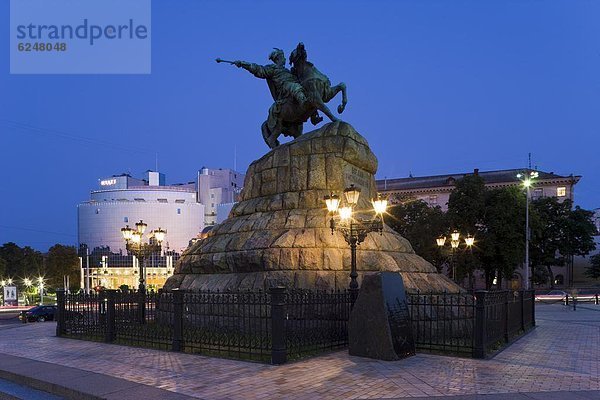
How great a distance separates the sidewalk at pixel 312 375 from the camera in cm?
861

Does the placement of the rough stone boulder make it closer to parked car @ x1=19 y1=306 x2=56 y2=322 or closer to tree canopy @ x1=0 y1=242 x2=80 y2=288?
parked car @ x1=19 y1=306 x2=56 y2=322

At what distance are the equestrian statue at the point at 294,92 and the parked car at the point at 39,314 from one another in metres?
21.2

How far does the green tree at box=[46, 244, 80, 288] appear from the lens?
9206cm

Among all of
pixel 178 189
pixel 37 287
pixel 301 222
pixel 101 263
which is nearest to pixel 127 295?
pixel 301 222

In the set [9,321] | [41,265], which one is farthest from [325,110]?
[41,265]

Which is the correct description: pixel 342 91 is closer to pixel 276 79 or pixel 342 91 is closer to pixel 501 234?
pixel 276 79

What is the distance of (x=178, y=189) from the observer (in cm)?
14075

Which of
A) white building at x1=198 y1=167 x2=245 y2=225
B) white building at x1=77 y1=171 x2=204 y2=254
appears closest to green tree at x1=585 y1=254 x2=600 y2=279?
white building at x1=198 y1=167 x2=245 y2=225

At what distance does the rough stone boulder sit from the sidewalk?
4366 mm

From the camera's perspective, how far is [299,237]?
17391mm

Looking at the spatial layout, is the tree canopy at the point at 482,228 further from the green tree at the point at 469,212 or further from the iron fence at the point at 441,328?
the iron fence at the point at 441,328

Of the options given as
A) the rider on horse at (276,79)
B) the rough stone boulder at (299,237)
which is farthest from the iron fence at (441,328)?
the rider on horse at (276,79)

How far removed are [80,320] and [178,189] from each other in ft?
415

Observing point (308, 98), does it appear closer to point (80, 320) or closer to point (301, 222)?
point (301, 222)
